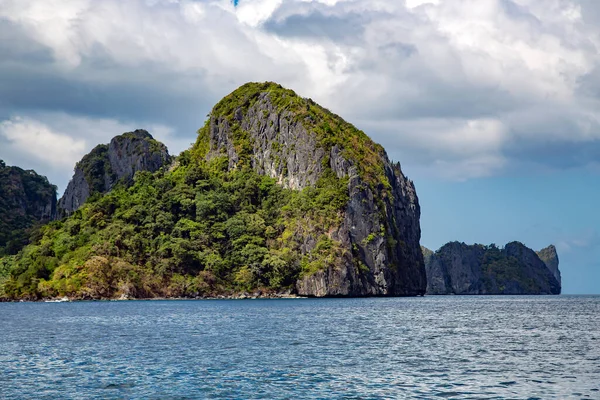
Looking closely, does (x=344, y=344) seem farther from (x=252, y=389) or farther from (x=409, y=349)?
(x=252, y=389)

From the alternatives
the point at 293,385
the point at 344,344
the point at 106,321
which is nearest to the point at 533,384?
the point at 293,385

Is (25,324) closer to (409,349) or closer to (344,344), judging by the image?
(344,344)

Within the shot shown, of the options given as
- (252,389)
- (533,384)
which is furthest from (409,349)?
(252,389)

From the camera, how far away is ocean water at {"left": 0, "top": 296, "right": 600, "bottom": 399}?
133 ft

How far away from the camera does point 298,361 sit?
52375mm

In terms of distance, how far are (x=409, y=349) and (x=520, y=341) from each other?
44.4 ft

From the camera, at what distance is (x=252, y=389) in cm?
4100

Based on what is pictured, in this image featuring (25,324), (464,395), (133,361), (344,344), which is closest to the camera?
(464,395)

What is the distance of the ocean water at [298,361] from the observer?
40531 millimetres

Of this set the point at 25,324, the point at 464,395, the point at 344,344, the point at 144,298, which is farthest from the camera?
the point at 144,298

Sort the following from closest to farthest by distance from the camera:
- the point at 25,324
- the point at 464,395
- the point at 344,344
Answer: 1. the point at 464,395
2. the point at 344,344
3. the point at 25,324

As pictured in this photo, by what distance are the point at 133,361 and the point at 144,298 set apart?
457 ft

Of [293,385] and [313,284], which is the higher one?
[313,284]

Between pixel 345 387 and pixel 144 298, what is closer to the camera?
pixel 345 387
